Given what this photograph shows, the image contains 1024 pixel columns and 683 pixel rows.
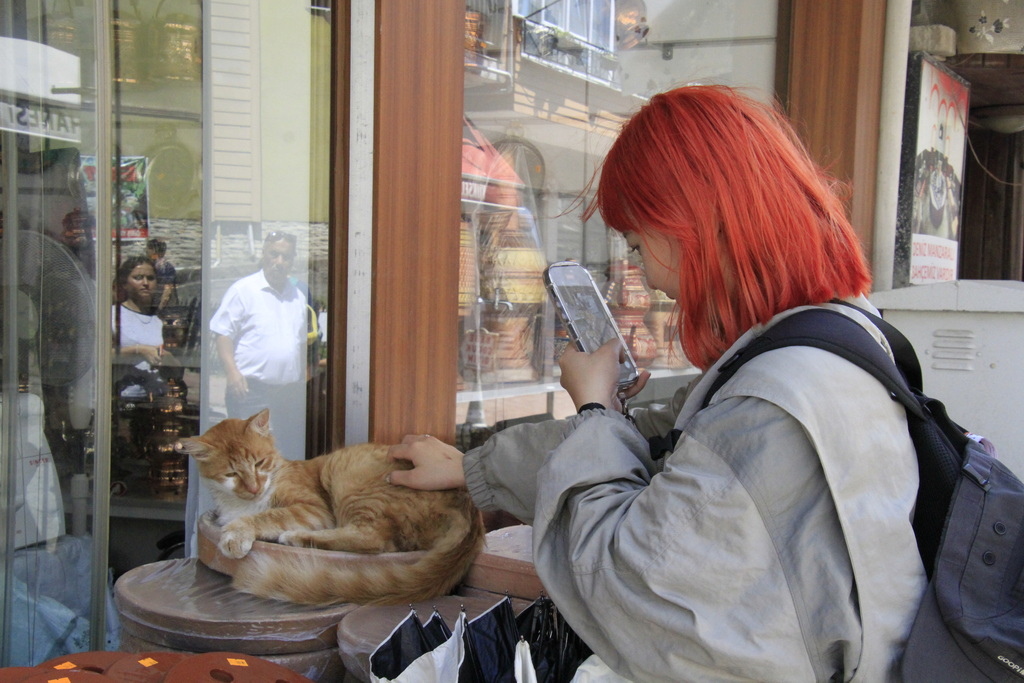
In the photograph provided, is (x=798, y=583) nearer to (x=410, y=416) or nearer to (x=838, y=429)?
(x=838, y=429)

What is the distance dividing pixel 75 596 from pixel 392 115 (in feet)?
5.11

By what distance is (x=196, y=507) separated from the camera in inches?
112

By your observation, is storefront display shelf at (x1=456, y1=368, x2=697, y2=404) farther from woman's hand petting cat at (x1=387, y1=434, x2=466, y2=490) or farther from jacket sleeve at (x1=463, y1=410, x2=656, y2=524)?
jacket sleeve at (x1=463, y1=410, x2=656, y2=524)

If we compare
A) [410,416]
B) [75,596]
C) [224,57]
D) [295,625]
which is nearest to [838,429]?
[295,625]

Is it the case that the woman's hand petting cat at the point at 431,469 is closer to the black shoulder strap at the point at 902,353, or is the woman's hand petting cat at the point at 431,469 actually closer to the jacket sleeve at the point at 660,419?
the jacket sleeve at the point at 660,419

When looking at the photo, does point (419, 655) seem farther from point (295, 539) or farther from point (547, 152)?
point (547, 152)

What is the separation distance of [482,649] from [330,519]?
0.81 m

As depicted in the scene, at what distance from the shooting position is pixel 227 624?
1.75m

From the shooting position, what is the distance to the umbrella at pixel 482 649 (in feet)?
4.79

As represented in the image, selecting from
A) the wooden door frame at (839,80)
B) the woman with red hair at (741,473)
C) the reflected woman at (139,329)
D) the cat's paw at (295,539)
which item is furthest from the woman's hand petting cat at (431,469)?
the wooden door frame at (839,80)

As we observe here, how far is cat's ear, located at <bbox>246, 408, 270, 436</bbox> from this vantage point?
7.47ft

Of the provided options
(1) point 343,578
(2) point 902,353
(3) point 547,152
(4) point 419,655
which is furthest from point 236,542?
(3) point 547,152

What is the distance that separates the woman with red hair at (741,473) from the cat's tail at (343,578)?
33.7 inches

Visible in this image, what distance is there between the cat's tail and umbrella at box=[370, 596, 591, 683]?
0.34 meters
